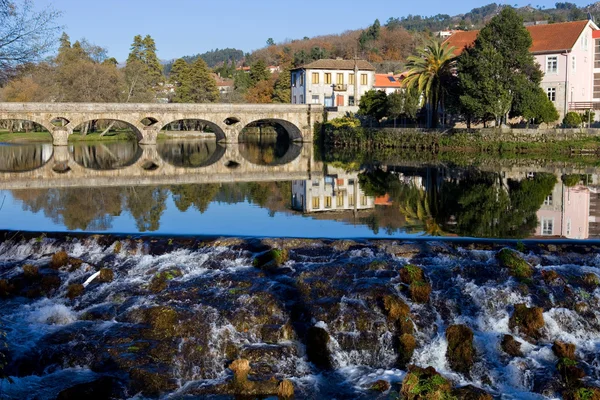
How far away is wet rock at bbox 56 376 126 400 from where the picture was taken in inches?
349

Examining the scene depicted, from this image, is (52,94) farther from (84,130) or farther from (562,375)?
(562,375)

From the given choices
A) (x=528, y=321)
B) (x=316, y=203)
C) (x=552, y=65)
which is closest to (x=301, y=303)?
(x=528, y=321)

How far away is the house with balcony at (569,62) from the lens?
46.2 metres

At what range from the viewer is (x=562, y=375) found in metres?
9.52

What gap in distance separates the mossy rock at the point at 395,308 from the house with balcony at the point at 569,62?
38.3 meters

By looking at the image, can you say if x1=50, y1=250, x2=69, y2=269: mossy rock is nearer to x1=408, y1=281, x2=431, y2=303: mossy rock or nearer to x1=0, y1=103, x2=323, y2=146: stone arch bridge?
x1=408, y1=281, x2=431, y2=303: mossy rock

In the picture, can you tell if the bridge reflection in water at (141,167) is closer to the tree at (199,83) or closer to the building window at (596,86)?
the building window at (596,86)

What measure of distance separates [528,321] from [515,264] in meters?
2.07

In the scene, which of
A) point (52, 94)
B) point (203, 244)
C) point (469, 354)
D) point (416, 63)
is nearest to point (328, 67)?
point (416, 63)

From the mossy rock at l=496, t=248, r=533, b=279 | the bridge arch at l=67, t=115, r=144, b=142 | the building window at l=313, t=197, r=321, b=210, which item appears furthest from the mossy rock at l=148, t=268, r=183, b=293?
the bridge arch at l=67, t=115, r=144, b=142

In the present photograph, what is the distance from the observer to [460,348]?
10.1 metres

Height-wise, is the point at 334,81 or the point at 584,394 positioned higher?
the point at 334,81

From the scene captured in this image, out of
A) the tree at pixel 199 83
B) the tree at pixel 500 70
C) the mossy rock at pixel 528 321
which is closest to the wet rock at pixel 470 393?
the mossy rock at pixel 528 321

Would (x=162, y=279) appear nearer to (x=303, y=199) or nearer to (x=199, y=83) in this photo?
(x=303, y=199)
